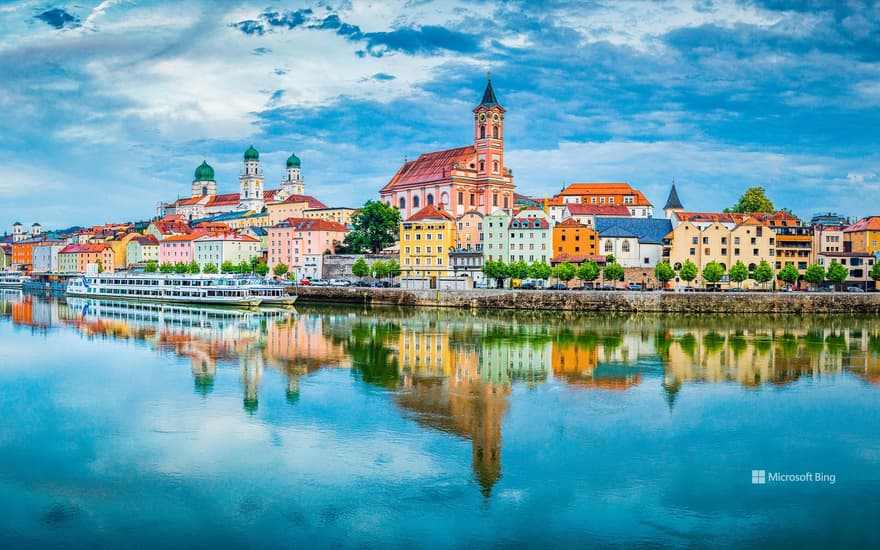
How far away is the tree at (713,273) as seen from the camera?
44.9 meters

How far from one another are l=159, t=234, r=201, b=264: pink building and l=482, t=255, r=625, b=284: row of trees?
1570 inches

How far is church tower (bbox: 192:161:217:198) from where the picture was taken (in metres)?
118

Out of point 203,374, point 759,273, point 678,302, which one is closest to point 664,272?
point 759,273

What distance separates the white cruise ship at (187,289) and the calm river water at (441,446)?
2082cm

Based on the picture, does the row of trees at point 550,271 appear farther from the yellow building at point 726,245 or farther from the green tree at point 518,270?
the yellow building at point 726,245

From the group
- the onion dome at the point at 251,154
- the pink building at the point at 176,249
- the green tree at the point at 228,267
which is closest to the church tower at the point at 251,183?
the onion dome at the point at 251,154

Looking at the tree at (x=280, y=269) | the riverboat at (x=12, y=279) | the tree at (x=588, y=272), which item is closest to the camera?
the tree at (x=588, y=272)

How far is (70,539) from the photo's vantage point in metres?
9.95

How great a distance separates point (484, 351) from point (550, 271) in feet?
73.0

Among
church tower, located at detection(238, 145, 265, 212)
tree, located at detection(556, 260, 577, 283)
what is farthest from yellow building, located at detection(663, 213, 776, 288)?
church tower, located at detection(238, 145, 265, 212)

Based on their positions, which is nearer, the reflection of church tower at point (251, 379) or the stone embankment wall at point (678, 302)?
the reflection of church tower at point (251, 379)

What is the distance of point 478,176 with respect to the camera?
6438 centimetres

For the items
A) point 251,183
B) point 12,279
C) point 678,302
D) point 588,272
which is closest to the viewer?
point 678,302

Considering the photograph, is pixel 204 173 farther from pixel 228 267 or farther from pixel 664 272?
pixel 664 272
